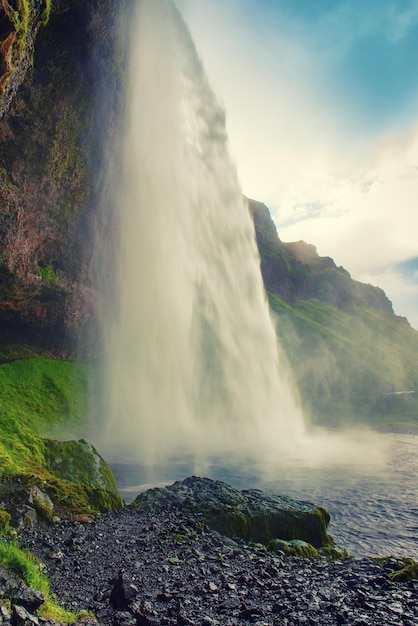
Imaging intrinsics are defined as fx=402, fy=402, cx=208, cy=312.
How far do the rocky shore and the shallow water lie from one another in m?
3.67

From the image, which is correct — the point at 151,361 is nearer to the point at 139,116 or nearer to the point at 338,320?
the point at 139,116

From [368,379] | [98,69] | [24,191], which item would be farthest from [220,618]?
[368,379]

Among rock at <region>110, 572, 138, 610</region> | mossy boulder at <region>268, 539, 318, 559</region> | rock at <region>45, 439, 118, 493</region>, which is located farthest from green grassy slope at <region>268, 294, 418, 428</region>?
rock at <region>110, 572, 138, 610</region>

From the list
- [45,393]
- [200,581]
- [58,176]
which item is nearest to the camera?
[200,581]

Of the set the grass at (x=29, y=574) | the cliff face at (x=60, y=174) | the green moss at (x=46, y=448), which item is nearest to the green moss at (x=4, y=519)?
the green moss at (x=46, y=448)

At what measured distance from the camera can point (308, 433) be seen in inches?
1569

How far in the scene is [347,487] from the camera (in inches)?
810

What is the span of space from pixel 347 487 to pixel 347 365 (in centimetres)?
6499

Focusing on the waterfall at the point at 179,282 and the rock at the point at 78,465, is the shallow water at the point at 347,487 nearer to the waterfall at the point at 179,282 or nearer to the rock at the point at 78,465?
the rock at the point at 78,465

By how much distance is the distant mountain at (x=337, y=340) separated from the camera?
6762cm

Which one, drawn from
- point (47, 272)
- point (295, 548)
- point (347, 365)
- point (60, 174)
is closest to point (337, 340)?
point (347, 365)

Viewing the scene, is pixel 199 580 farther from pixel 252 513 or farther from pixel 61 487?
pixel 61 487

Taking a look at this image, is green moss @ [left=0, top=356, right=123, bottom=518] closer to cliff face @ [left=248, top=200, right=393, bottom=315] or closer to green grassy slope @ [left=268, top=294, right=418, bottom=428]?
green grassy slope @ [left=268, top=294, right=418, bottom=428]

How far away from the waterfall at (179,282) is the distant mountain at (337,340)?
1965 centimetres
